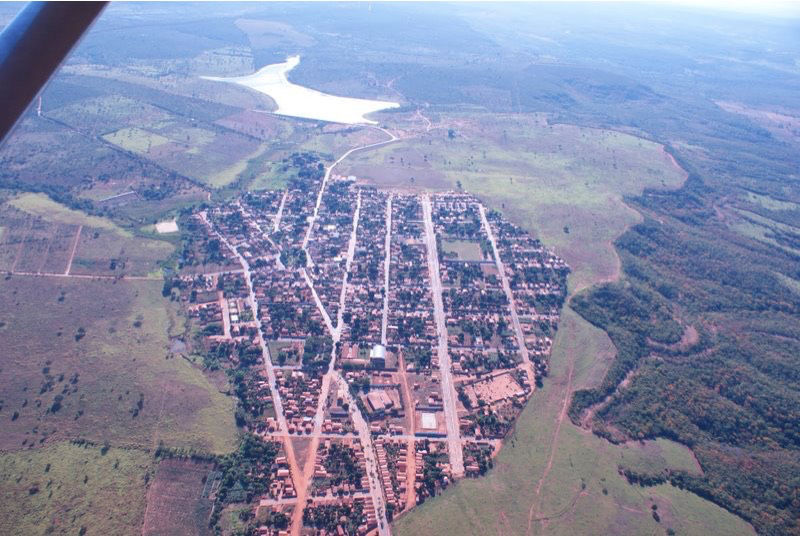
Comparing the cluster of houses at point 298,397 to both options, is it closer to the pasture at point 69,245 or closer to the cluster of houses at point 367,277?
the cluster of houses at point 367,277

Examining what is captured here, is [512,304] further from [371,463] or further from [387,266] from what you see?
[371,463]

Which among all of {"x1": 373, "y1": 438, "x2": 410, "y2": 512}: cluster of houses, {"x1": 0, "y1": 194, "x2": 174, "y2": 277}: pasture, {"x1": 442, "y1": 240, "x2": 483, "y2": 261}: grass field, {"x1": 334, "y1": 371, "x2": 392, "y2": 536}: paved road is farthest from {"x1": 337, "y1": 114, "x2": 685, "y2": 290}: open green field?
{"x1": 0, "y1": 194, "x2": 174, "y2": 277}: pasture

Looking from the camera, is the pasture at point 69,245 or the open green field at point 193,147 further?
the open green field at point 193,147

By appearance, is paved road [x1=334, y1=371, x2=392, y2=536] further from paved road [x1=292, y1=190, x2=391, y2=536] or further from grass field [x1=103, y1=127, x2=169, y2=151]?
grass field [x1=103, y1=127, x2=169, y2=151]

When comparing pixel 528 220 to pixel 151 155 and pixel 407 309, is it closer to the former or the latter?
pixel 407 309

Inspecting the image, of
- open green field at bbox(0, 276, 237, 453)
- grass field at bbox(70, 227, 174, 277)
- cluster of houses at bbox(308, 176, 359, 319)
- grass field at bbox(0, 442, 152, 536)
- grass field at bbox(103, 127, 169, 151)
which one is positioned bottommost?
grass field at bbox(0, 442, 152, 536)

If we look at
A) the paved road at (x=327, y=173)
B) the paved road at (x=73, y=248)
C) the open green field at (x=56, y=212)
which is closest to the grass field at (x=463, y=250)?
the paved road at (x=327, y=173)

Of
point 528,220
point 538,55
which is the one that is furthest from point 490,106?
point 538,55
